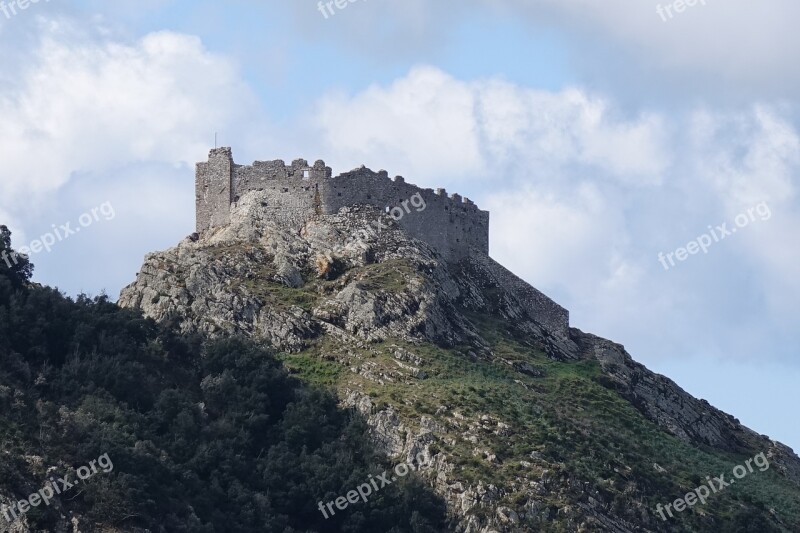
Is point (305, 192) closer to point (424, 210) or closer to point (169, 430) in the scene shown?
point (424, 210)

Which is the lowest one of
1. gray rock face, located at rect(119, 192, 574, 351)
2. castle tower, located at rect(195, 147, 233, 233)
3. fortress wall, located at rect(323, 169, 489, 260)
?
gray rock face, located at rect(119, 192, 574, 351)

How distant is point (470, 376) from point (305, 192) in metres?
14.7

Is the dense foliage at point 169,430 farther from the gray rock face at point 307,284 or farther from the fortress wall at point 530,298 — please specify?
the fortress wall at point 530,298

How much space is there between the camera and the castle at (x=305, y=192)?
10150 cm

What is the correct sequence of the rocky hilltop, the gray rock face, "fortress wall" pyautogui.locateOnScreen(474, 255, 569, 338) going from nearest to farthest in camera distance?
the rocky hilltop, the gray rock face, "fortress wall" pyautogui.locateOnScreen(474, 255, 569, 338)

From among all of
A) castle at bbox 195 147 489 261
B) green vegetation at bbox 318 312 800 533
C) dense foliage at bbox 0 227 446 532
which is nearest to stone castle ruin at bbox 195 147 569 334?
castle at bbox 195 147 489 261

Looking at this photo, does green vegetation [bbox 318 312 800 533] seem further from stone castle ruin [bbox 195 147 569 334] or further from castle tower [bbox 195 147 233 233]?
castle tower [bbox 195 147 233 233]

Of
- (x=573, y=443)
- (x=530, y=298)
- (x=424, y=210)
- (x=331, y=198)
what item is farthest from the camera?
(x=530, y=298)

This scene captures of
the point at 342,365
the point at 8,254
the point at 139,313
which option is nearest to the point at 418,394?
the point at 342,365

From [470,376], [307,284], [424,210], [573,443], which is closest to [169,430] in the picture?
[307,284]

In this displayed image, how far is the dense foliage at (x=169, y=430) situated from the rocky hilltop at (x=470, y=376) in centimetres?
186

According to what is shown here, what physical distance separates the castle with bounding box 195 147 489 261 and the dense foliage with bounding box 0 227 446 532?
11.4 metres

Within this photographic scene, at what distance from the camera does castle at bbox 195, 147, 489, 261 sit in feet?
333

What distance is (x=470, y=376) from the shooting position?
92.8 m
